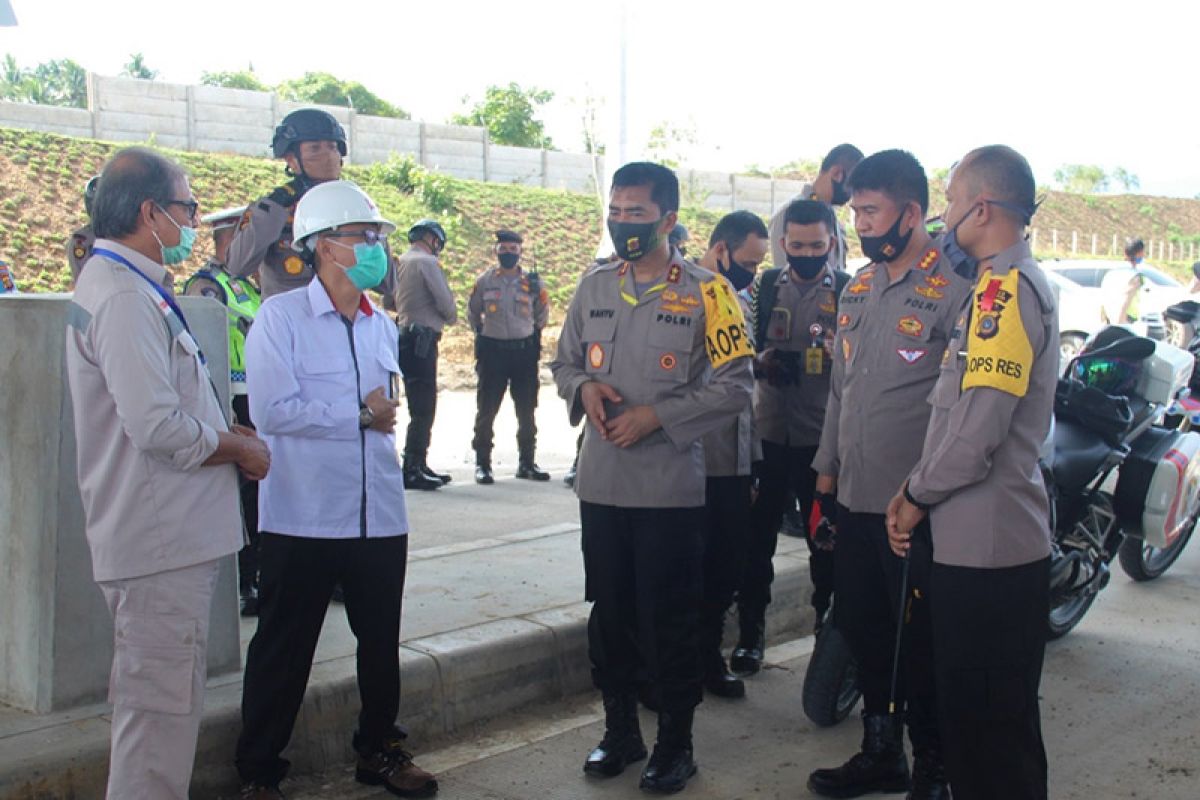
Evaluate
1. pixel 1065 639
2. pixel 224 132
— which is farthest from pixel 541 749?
pixel 224 132

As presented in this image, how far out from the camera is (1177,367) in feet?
20.1

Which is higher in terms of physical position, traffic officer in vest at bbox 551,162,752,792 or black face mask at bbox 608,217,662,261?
black face mask at bbox 608,217,662,261

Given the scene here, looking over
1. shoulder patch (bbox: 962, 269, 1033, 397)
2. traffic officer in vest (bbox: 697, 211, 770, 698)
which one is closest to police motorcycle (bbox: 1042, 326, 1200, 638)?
traffic officer in vest (bbox: 697, 211, 770, 698)

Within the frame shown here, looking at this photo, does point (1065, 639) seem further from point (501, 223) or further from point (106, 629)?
point (501, 223)

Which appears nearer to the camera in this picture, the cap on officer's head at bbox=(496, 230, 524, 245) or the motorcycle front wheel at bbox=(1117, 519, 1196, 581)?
the motorcycle front wheel at bbox=(1117, 519, 1196, 581)

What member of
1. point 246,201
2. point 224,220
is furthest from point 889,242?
point 246,201

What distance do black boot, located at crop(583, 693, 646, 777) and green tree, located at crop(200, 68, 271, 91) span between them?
61.7 m

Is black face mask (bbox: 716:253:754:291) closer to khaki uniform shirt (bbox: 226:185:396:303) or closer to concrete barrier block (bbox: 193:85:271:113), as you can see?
khaki uniform shirt (bbox: 226:185:396:303)

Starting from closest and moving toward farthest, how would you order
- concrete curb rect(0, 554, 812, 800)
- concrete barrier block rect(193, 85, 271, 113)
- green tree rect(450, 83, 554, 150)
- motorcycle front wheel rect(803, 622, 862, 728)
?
concrete curb rect(0, 554, 812, 800), motorcycle front wheel rect(803, 622, 862, 728), concrete barrier block rect(193, 85, 271, 113), green tree rect(450, 83, 554, 150)

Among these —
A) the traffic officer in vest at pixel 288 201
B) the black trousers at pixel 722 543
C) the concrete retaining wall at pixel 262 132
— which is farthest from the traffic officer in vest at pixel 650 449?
the concrete retaining wall at pixel 262 132

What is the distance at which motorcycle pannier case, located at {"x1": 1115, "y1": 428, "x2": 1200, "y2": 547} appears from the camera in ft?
19.3

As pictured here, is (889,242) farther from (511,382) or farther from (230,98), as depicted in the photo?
(230,98)

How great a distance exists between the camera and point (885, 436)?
157 inches

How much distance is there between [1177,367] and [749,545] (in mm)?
2569
